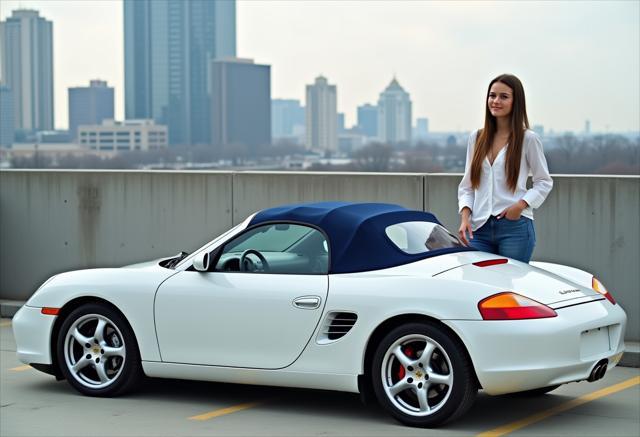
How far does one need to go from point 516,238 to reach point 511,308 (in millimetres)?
1089

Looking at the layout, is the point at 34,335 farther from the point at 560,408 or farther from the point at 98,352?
the point at 560,408

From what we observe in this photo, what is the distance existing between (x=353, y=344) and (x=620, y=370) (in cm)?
301

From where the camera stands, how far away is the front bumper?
682 centimetres

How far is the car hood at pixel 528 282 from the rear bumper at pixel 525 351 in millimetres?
169

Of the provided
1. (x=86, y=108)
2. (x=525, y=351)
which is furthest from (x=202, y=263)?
(x=86, y=108)

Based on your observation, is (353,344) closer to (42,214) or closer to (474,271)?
(474,271)

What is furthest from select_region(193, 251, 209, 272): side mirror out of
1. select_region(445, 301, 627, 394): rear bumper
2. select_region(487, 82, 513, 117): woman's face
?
select_region(487, 82, 513, 117): woman's face

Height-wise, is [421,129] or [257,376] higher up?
[421,129]

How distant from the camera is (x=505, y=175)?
6578mm

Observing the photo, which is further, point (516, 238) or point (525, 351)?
point (516, 238)

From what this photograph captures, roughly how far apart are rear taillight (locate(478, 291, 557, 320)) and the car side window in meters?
1.00

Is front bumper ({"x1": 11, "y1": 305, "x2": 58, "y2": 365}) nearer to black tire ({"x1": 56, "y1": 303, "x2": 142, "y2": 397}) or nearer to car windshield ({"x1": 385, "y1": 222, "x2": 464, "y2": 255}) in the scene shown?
black tire ({"x1": 56, "y1": 303, "x2": 142, "y2": 397})

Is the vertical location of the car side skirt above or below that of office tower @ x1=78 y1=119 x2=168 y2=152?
below

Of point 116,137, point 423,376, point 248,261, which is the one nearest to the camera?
point 423,376
